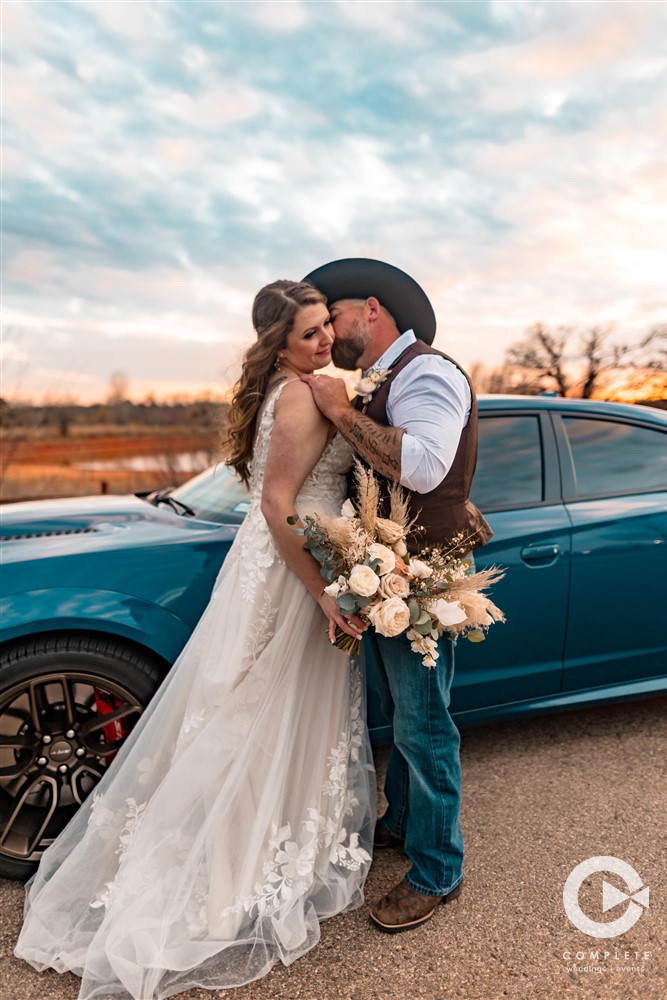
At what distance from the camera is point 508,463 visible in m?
2.77

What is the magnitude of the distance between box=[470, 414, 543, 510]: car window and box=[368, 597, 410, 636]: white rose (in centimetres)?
102

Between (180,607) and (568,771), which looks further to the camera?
(568,771)

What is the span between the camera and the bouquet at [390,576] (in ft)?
5.76

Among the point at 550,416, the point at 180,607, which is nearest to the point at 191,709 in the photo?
the point at 180,607

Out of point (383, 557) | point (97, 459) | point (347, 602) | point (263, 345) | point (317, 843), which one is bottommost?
point (317, 843)

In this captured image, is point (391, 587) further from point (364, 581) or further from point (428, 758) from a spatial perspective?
point (428, 758)

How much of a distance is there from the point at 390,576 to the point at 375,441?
1.12 ft

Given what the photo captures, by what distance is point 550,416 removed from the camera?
9.48 ft

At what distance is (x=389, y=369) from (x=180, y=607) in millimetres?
1042

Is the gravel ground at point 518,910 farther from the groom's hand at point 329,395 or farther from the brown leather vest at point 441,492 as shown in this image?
the groom's hand at point 329,395

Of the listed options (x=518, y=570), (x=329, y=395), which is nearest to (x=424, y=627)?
(x=329, y=395)

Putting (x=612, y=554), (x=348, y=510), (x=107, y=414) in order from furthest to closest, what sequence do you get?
(x=107, y=414) → (x=612, y=554) → (x=348, y=510)

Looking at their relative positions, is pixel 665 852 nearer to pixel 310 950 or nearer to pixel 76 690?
pixel 310 950

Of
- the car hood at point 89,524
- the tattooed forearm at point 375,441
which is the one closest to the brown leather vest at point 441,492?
the tattooed forearm at point 375,441
